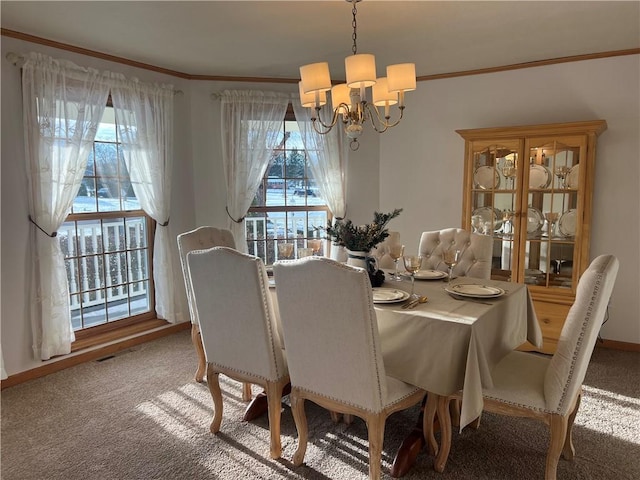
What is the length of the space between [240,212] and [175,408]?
2089 mm

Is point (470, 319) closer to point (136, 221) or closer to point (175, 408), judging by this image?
point (175, 408)

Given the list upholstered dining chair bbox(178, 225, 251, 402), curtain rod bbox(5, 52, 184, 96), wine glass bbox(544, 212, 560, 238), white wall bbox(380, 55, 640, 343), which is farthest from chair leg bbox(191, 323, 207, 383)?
wine glass bbox(544, 212, 560, 238)

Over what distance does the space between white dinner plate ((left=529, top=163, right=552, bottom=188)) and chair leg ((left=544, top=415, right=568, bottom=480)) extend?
2276 millimetres

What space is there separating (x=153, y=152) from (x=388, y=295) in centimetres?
264

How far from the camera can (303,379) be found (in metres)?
2.13

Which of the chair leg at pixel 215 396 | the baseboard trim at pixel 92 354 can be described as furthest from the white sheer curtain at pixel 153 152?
the chair leg at pixel 215 396

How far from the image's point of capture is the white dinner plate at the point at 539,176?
3.68 meters

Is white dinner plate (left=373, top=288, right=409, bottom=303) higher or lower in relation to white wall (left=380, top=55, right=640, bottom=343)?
lower

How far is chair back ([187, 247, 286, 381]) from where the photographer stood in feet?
7.17

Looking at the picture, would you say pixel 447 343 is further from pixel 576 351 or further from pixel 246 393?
pixel 246 393

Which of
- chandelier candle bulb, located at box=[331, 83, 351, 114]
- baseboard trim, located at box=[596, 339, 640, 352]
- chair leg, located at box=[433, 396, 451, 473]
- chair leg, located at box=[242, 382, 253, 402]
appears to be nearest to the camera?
chair leg, located at box=[433, 396, 451, 473]

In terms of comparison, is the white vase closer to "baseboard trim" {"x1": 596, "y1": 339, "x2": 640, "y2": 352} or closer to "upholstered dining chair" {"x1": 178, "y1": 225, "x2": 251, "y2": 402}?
"upholstered dining chair" {"x1": 178, "y1": 225, "x2": 251, "y2": 402}

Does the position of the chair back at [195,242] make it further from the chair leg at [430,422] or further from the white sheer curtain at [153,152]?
the chair leg at [430,422]

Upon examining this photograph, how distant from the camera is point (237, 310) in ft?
7.41
